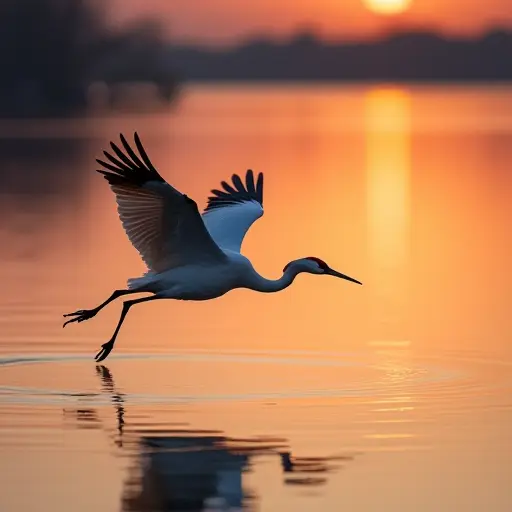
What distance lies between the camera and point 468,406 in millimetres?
12883

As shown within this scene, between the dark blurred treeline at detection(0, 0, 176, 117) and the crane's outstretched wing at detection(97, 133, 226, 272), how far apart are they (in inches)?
3117

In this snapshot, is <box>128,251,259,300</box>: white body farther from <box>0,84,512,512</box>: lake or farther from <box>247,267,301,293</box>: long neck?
<box>0,84,512,512</box>: lake

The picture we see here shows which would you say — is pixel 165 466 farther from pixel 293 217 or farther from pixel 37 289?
pixel 293 217

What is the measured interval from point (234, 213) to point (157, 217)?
2.33 m

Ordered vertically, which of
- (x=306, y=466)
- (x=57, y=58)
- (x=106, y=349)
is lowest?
(x=306, y=466)

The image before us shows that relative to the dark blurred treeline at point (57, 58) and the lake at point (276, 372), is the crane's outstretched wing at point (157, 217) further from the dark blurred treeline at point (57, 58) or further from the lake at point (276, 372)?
the dark blurred treeline at point (57, 58)

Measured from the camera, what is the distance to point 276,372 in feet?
47.1

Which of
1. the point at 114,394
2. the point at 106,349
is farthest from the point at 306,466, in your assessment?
the point at 106,349

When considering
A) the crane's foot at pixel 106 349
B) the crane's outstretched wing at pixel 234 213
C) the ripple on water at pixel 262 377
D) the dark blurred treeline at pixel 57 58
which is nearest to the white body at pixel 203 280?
the ripple on water at pixel 262 377

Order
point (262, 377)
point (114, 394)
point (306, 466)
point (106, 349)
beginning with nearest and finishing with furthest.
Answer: point (306, 466) → point (114, 394) → point (262, 377) → point (106, 349)

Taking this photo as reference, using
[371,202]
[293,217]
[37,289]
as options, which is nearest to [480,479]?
[37,289]

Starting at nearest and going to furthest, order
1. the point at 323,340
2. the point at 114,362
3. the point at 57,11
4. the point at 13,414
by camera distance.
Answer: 1. the point at 13,414
2. the point at 114,362
3. the point at 323,340
4. the point at 57,11

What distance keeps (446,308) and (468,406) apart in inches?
208

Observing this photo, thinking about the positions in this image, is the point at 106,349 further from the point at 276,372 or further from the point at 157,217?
the point at 276,372
